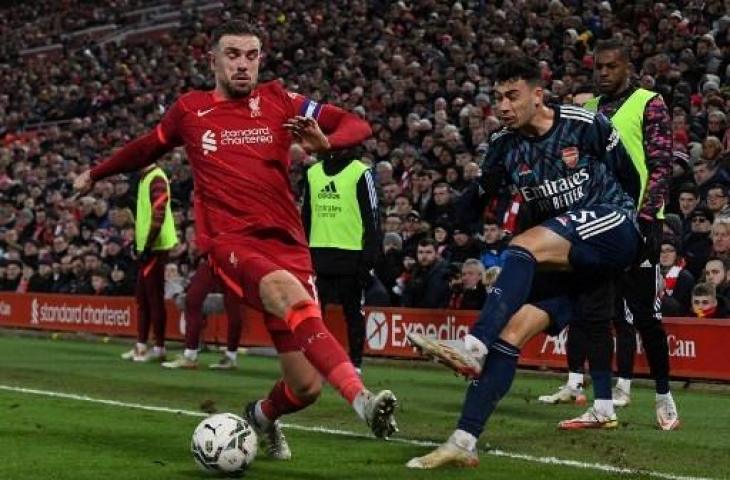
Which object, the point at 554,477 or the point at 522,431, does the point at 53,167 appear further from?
the point at 554,477

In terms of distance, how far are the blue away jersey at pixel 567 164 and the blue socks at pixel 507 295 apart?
635 mm

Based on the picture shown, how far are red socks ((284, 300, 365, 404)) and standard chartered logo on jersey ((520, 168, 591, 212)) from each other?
1410 millimetres

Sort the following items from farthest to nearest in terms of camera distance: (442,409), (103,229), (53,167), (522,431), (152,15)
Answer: (152,15) → (53,167) → (103,229) → (442,409) → (522,431)

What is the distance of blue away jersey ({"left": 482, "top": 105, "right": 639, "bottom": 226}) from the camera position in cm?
726

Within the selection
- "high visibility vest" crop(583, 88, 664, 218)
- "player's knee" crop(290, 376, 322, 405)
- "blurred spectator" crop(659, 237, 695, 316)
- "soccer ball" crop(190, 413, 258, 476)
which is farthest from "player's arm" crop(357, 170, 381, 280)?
"soccer ball" crop(190, 413, 258, 476)

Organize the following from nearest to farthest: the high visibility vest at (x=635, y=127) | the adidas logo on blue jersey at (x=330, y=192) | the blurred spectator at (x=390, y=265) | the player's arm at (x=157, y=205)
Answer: the high visibility vest at (x=635, y=127), the adidas logo on blue jersey at (x=330, y=192), the player's arm at (x=157, y=205), the blurred spectator at (x=390, y=265)

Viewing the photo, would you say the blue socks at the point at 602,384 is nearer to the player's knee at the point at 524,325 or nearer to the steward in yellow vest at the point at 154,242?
the player's knee at the point at 524,325

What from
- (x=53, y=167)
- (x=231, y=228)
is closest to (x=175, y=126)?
(x=231, y=228)

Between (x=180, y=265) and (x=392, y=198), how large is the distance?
3.75 meters

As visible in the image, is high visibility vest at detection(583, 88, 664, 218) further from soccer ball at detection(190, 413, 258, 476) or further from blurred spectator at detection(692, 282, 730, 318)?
blurred spectator at detection(692, 282, 730, 318)

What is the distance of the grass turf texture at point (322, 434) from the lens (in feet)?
22.8

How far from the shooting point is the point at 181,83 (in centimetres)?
3312

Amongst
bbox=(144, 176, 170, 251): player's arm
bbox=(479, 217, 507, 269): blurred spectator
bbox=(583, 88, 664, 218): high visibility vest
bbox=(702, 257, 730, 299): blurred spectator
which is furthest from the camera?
bbox=(479, 217, 507, 269): blurred spectator

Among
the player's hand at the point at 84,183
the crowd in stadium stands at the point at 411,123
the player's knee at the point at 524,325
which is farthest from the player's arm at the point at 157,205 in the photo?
the player's knee at the point at 524,325
